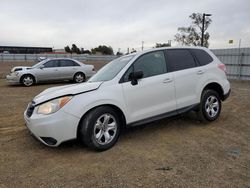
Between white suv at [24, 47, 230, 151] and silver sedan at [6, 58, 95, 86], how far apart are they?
9107mm

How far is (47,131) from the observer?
389cm

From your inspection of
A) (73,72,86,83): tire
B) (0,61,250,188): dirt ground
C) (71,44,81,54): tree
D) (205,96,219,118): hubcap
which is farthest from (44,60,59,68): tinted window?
(71,44,81,54): tree

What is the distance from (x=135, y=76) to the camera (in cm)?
443

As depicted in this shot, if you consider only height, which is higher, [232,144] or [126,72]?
[126,72]

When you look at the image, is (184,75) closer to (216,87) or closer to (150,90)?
(150,90)

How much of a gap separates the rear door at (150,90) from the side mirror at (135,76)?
0.05m

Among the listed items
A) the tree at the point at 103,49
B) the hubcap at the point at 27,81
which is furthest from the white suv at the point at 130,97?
the tree at the point at 103,49

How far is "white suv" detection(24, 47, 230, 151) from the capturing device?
394 cm

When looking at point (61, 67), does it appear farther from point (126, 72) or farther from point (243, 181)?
point (243, 181)

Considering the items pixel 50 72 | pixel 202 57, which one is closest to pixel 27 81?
pixel 50 72

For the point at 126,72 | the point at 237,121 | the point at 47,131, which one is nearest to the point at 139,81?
the point at 126,72

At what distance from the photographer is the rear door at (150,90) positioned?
443 cm

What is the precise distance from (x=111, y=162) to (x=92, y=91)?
3.83 feet

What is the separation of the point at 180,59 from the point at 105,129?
2.24 meters
